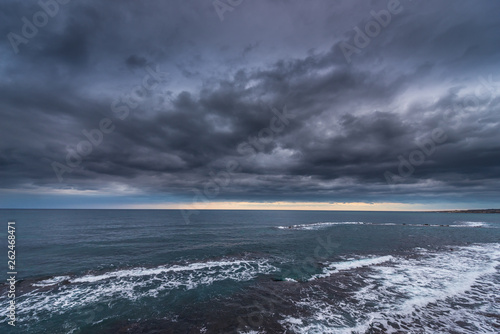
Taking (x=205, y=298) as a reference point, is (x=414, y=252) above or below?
below

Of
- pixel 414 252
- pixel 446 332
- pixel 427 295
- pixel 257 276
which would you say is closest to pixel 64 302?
pixel 257 276

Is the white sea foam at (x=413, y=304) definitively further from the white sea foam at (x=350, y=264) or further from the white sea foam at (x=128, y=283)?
the white sea foam at (x=128, y=283)

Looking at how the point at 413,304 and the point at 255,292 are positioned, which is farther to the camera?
the point at 255,292

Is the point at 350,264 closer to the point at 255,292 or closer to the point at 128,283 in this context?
the point at 255,292

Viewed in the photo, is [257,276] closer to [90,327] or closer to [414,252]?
[90,327]

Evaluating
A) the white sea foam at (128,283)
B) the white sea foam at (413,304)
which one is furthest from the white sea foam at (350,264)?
the white sea foam at (128,283)

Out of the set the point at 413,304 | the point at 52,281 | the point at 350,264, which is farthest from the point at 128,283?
the point at 350,264

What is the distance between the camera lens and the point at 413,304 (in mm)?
16422

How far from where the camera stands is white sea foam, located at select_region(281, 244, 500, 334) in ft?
44.4

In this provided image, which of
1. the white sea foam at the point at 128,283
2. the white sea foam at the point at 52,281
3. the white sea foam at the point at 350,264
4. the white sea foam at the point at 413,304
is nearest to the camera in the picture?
the white sea foam at the point at 413,304

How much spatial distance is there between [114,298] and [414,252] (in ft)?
146

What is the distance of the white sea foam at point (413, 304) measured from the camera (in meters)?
13.5

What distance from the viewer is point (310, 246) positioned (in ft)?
131

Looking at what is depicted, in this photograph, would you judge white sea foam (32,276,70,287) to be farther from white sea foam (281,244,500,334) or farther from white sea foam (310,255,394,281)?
white sea foam (310,255,394,281)
